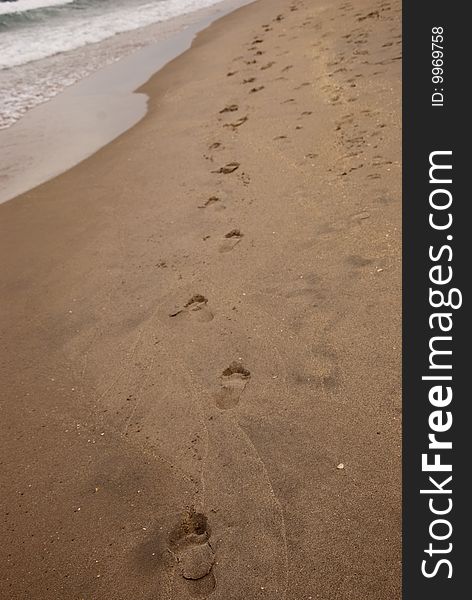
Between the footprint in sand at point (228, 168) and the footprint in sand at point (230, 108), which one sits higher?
the footprint in sand at point (230, 108)

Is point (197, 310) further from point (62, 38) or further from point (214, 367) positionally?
point (62, 38)

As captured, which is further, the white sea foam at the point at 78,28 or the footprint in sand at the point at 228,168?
the white sea foam at the point at 78,28

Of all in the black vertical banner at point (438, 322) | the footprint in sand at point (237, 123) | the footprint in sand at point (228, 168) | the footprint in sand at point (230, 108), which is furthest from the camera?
the footprint in sand at point (230, 108)

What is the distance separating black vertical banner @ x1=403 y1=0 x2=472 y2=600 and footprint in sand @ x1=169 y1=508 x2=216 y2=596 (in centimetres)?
73

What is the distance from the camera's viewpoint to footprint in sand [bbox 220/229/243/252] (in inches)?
136

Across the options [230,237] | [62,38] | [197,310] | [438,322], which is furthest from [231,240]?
[62,38]

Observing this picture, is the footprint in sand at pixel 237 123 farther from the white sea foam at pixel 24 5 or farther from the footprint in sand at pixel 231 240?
the white sea foam at pixel 24 5

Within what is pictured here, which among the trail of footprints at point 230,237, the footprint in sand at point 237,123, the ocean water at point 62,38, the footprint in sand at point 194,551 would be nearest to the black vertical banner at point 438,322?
the trail of footprints at point 230,237

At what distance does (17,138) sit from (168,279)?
4.14 m

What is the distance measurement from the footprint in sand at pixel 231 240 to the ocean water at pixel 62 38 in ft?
15.6

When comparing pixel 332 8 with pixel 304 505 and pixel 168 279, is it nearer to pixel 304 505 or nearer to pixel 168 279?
pixel 168 279

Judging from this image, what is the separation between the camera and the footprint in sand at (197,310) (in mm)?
2971

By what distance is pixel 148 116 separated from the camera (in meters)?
6.13

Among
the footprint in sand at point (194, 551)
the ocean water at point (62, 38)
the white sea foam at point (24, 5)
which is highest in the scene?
the white sea foam at point (24, 5)
